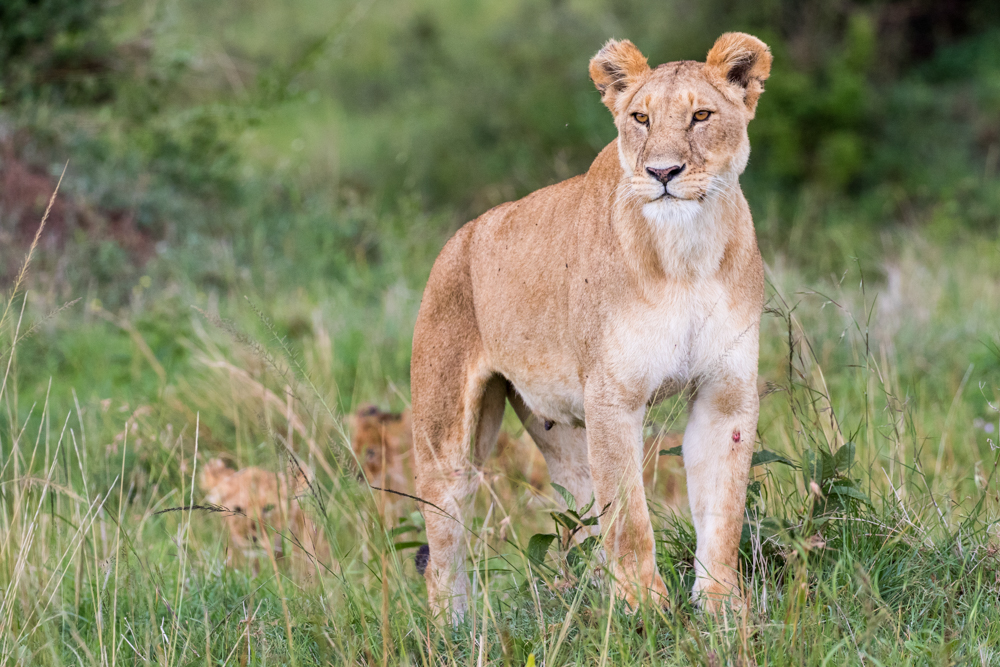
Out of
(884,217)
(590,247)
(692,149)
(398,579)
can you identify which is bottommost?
(884,217)

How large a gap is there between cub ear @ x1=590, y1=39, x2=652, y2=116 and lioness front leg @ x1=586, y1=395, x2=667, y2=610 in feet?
3.26

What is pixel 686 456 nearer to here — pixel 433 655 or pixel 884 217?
pixel 433 655

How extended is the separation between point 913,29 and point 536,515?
16347mm

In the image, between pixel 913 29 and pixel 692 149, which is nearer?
pixel 692 149

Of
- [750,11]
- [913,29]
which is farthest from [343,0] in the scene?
[913,29]

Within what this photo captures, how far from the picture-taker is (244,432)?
5797 mm

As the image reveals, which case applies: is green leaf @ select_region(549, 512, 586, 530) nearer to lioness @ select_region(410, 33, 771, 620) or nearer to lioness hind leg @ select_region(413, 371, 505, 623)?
lioness @ select_region(410, 33, 771, 620)

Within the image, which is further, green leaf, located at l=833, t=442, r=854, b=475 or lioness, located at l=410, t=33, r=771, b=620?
green leaf, located at l=833, t=442, r=854, b=475

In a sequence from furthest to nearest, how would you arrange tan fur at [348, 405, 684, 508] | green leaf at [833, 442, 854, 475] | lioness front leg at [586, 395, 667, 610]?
tan fur at [348, 405, 684, 508], green leaf at [833, 442, 854, 475], lioness front leg at [586, 395, 667, 610]

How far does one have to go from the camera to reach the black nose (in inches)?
118

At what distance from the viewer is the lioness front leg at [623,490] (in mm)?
3105

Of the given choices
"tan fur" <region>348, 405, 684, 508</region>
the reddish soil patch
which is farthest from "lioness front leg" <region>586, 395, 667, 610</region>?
the reddish soil patch

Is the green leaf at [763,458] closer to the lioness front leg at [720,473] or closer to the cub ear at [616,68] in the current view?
the lioness front leg at [720,473]

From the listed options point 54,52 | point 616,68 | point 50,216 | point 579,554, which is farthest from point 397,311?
point 54,52
